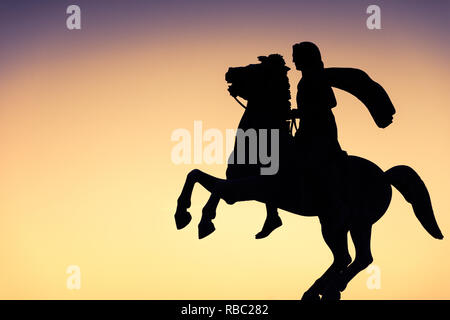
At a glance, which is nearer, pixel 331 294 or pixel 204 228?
pixel 204 228

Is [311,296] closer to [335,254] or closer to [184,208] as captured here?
[335,254]

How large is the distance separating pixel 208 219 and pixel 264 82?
157 centimetres

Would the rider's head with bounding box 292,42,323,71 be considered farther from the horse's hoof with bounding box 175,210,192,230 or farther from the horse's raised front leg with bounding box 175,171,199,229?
the horse's hoof with bounding box 175,210,192,230

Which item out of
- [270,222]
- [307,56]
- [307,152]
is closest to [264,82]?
[307,56]

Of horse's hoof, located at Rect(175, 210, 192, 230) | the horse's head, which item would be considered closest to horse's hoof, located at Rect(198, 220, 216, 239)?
horse's hoof, located at Rect(175, 210, 192, 230)

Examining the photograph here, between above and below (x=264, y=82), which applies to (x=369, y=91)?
below

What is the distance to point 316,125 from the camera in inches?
325

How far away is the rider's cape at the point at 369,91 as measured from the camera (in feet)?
27.4

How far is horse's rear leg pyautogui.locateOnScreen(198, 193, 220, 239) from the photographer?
7748 millimetres

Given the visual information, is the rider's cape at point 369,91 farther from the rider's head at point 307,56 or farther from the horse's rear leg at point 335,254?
the horse's rear leg at point 335,254

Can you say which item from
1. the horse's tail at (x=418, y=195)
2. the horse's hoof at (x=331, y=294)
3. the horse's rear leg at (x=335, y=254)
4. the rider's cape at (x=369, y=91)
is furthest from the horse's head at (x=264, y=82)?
the horse's hoof at (x=331, y=294)

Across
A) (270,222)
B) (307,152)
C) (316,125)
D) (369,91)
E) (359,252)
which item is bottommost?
(359,252)
